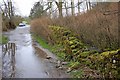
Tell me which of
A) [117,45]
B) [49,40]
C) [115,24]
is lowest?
[49,40]

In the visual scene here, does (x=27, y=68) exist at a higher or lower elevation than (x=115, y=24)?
lower

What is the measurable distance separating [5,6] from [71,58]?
37005mm

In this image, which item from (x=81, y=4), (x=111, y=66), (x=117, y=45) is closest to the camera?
(x=111, y=66)

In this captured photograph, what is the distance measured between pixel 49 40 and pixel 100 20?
7941 millimetres

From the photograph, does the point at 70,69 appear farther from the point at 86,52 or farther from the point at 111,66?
the point at 111,66

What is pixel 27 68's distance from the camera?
9188 millimetres

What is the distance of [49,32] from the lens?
16.9 metres

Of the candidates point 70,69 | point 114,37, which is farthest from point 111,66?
point 70,69

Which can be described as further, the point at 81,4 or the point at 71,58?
the point at 81,4

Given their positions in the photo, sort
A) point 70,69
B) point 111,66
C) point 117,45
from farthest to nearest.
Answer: point 70,69
point 117,45
point 111,66

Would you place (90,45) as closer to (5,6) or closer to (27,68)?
(27,68)

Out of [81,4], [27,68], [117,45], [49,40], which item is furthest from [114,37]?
[81,4]

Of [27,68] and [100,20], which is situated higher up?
[100,20]

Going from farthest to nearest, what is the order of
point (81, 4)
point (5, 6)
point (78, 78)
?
1. point (5, 6)
2. point (81, 4)
3. point (78, 78)
